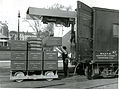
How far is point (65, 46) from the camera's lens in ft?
23.2

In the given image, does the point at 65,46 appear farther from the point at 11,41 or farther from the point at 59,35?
the point at 11,41

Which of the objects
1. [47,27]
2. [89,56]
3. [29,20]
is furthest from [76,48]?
[29,20]

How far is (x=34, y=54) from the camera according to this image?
19.5 feet

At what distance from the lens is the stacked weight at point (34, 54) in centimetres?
592

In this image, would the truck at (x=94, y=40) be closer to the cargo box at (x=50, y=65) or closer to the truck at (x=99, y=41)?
the truck at (x=99, y=41)

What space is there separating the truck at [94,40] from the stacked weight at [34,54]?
723 mm

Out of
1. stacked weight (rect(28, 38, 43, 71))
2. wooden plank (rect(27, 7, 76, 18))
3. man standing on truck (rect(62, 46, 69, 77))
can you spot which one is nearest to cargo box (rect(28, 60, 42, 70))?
stacked weight (rect(28, 38, 43, 71))

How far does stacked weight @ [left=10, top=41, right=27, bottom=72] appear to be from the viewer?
19.0 ft

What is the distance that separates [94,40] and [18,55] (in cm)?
238

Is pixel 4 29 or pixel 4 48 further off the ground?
pixel 4 29

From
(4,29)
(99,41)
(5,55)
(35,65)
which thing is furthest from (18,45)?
(99,41)

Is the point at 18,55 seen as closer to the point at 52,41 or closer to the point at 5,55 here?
the point at 5,55

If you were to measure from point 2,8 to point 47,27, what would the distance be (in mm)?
1940

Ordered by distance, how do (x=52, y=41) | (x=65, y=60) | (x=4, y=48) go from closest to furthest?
1. (x=4, y=48)
2. (x=52, y=41)
3. (x=65, y=60)
